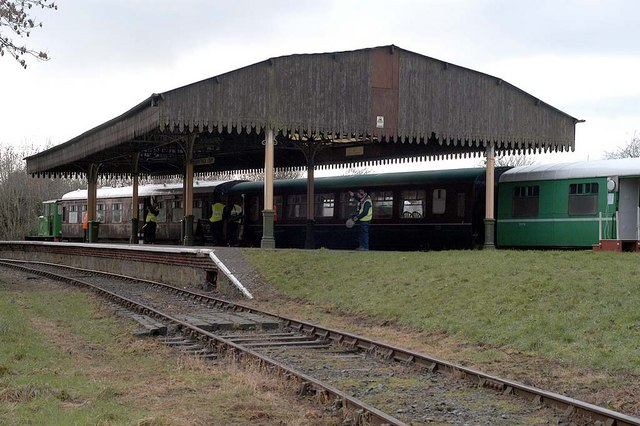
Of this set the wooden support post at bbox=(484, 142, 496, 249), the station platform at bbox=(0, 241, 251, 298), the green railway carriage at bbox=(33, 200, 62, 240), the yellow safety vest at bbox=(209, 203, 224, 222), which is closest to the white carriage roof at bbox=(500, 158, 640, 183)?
the wooden support post at bbox=(484, 142, 496, 249)

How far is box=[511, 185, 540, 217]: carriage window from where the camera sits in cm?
2336

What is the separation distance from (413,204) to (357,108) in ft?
14.3

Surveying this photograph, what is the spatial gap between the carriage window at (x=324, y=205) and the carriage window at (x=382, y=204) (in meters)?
2.17

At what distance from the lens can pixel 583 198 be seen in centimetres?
2183

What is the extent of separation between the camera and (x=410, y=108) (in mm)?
23938

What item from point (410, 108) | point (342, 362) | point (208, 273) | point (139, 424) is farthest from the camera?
point (410, 108)

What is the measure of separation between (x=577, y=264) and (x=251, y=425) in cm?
934

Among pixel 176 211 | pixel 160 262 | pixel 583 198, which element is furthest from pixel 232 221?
pixel 583 198

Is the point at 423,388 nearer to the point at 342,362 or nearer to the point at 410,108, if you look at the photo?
the point at 342,362

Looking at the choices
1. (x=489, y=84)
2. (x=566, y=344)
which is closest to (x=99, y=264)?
(x=489, y=84)

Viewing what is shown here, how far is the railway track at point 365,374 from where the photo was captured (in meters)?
7.38

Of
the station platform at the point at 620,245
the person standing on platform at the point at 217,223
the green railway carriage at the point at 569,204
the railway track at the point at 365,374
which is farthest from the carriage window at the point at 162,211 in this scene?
the station platform at the point at 620,245

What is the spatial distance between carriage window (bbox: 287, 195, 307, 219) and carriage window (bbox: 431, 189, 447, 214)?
6.23m

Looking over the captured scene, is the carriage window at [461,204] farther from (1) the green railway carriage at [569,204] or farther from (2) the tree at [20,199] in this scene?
(2) the tree at [20,199]
